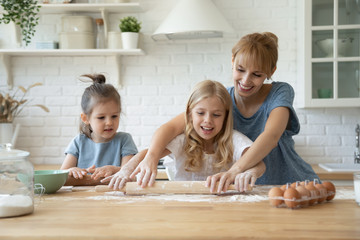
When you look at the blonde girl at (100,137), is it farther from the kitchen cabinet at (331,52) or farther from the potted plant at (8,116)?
the kitchen cabinet at (331,52)

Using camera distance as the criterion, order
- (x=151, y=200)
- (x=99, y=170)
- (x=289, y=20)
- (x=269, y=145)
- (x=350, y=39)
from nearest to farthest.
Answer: (x=151, y=200), (x=269, y=145), (x=99, y=170), (x=350, y=39), (x=289, y=20)

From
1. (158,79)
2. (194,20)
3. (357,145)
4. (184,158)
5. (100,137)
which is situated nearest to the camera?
(184,158)

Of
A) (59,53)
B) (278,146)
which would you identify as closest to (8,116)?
(59,53)

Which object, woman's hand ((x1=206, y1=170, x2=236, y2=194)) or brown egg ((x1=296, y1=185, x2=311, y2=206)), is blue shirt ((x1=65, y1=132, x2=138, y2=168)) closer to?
woman's hand ((x1=206, y1=170, x2=236, y2=194))

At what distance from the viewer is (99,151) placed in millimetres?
2342

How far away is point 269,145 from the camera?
70.7 inches

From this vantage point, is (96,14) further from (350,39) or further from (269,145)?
(269,145)

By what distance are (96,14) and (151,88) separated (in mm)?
762

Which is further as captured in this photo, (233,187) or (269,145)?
(269,145)

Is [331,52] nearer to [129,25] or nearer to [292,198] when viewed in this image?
[129,25]

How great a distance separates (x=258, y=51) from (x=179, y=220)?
1.01 m

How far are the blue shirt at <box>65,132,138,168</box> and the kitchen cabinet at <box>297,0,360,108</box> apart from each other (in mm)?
1679

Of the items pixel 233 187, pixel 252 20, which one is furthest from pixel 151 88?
pixel 233 187

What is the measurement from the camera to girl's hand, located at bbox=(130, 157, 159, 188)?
1623 millimetres
